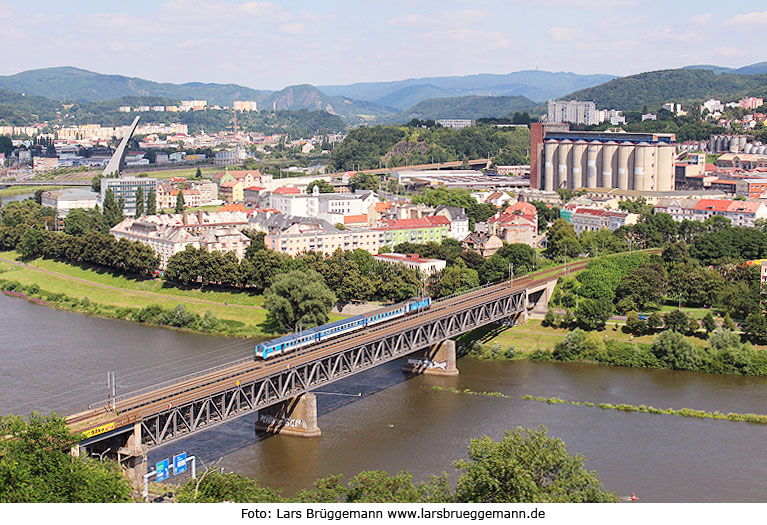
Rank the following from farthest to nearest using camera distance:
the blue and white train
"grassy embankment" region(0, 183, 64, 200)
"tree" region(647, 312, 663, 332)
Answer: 1. "grassy embankment" region(0, 183, 64, 200)
2. "tree" region(647, 312, 663, 332)
3. the blue and white train

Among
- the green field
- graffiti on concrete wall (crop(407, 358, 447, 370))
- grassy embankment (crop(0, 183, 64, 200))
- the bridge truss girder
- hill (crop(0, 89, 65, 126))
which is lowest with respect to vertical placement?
graffiti on concrete wall (crop(407, 358, 447, 370))

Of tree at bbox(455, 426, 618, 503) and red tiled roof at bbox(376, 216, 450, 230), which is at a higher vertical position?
red tiled roof at bbox(376, 216, 450, 230)

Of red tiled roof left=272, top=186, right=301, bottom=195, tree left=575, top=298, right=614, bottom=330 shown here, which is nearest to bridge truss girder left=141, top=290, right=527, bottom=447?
tree left=575, top=298, right=614, bottom=330

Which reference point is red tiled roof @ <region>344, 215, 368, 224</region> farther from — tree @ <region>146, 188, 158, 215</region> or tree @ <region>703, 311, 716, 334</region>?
tree @ <region>703, 311, 716, 334</region>

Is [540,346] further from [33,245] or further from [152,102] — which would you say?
[152,102]

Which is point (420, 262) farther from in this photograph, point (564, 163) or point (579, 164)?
point (564, 163)

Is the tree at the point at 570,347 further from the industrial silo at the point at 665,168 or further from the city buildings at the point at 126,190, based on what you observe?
the city buildings at the point at 126,190

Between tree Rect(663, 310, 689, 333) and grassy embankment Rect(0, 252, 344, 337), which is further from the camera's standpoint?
grassy embankment Rect(0, 252, 344, 337)

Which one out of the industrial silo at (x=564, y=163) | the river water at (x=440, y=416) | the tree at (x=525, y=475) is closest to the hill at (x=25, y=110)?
the industrial silo at (x=564, y=163)

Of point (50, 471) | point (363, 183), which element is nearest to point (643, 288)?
point (50, 471)
